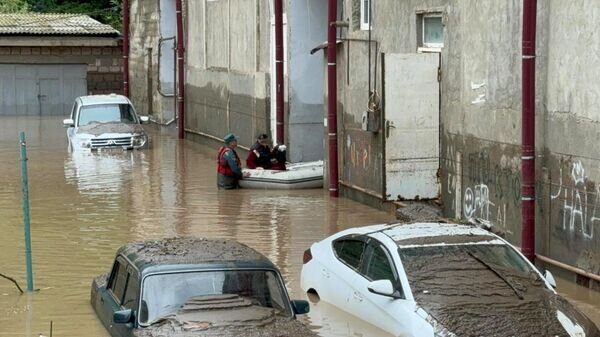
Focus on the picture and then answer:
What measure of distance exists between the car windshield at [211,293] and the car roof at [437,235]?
1.81 metres

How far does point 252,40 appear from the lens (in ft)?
106

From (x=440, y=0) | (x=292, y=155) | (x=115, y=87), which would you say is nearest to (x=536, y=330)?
(x=440, y=0)

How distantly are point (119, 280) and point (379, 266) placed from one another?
256cm

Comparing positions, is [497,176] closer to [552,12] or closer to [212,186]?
[552,12]

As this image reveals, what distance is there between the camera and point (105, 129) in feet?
115

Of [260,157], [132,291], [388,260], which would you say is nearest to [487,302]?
[388,260]

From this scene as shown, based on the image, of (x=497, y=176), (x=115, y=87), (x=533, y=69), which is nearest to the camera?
(x=533, y=69)

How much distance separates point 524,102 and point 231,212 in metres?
8.37

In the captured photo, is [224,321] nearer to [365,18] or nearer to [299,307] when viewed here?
[299,307]

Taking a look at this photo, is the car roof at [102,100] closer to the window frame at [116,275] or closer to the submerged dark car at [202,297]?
the window frame at [116,275]

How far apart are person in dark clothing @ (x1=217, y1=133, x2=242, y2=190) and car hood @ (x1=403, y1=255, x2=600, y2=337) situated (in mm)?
13922

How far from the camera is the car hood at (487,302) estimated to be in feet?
36.0

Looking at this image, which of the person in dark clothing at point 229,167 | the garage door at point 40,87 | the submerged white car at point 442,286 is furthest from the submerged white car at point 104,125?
the submerged white car at point 442,286

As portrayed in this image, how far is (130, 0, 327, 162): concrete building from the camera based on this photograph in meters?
29.4
